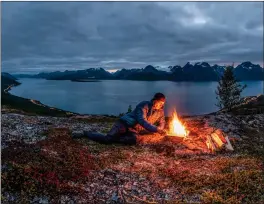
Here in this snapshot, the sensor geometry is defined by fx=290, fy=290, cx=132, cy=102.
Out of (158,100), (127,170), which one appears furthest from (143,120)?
(127,170)

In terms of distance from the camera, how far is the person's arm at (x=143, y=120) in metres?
18.6

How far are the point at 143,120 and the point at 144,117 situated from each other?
422 mm

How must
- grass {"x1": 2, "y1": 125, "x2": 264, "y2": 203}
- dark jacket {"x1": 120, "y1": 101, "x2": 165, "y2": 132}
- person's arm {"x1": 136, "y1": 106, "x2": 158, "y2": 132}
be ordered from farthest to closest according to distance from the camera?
dark jacket {"x1": 120, "y1": 101, "x2": 165, "y2": 132} → person's arm {"x1": 136, "y1": 106, "x2": 158, "y2": 132} → grass {"x1": 2, "y1": 125, "x2": 264, "y2": 203}

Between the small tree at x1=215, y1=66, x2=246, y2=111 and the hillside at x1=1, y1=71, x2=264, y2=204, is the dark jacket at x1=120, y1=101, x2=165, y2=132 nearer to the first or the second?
the hillside at x1=1, y1=71, x2=264, y2=204

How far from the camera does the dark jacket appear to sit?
18744mm

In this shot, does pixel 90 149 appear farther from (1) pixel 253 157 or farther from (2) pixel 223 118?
(2) pixel 223 118

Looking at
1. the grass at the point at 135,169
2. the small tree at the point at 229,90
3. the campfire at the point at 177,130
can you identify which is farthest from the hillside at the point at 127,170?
the small tree at the point at 229,90

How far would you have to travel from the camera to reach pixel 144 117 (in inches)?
758

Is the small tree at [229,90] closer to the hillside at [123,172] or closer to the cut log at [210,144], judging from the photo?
the hillside at [123,172]

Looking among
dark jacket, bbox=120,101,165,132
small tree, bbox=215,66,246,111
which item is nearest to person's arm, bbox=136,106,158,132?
dark jacket, bbox=120,101,165,132

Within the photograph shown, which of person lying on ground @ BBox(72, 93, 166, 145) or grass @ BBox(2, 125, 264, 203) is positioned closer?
grass @ BBox(2, 125, 264, 203)

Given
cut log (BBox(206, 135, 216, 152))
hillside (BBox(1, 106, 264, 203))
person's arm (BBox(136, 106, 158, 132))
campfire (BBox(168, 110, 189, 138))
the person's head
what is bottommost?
hillside (BBox(1, 106, 264, 203))

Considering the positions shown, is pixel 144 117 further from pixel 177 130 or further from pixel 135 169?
pixel 135 169

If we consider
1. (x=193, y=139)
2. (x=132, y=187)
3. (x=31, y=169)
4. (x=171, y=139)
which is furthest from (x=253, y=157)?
(x=31, y=169)
